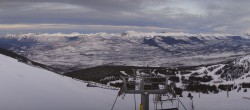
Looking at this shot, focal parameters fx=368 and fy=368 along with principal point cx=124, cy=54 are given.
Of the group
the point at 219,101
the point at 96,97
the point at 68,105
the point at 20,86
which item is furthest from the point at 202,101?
the point at 20,86

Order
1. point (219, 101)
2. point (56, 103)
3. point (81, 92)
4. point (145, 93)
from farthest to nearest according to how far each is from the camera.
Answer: point (219, 101) < point (81, 92) < point (56, 103) < point (145, 93)

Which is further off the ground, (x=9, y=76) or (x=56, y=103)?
(x=9, y=76)

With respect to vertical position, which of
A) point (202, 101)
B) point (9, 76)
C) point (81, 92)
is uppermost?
point (9, 76)

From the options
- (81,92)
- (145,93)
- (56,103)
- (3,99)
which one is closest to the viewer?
(145,93)

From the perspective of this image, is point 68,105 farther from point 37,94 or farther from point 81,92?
point 81,92

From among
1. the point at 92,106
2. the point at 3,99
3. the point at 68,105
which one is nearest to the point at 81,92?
the point at 92,106

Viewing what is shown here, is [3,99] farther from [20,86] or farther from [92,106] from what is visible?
[92,106]

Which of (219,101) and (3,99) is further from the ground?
(3,99)

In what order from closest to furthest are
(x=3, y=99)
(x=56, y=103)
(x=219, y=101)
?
1. (x=3, y=99)
2. (x=56, y=103)
3. (x=219, y=101)

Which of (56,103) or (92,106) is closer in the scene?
(56,103)
